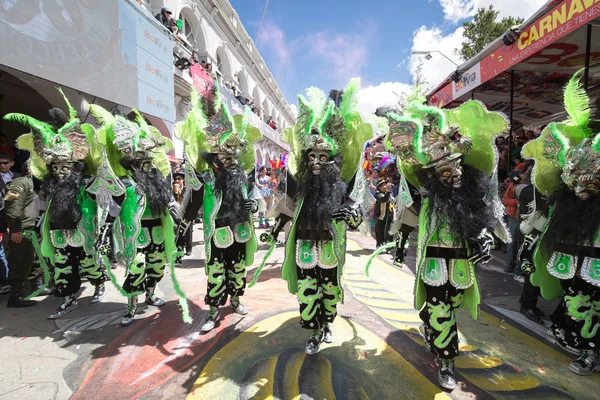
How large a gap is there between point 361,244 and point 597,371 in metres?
5.13

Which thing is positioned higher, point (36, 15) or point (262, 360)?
point (36, 15)

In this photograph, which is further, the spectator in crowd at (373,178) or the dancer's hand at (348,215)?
the spectator in crowd at (373,178)

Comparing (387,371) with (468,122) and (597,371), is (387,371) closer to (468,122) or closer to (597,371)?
(597,371)

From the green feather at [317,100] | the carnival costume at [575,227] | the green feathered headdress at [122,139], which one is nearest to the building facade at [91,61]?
the green feathered headdress at [122,139]

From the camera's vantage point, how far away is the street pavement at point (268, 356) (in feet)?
7.09

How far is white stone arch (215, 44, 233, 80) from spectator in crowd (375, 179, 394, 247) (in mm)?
17003

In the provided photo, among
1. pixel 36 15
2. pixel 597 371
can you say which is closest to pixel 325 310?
pixel 597 371

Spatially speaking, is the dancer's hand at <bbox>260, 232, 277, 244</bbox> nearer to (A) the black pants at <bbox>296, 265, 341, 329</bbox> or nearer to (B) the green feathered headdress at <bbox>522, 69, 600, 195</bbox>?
(A) the black pants at <bbox>296, 265, 341, 329</bbox>

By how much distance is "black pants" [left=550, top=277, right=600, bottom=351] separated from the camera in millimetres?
2256

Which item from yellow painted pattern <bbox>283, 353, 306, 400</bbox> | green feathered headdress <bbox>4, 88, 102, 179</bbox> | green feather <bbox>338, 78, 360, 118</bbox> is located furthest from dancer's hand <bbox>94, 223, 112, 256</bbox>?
green feather <bbox>338, 78, 360, 118</bbox>

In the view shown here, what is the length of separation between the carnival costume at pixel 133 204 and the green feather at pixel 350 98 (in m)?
2.13

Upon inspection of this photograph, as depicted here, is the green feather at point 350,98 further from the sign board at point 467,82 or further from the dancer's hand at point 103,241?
the sign board at point 467,82

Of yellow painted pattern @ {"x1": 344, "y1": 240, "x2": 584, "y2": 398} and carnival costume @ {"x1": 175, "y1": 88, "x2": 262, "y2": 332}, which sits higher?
carnival costume @ {"x1": 175, "y1": 88, "x2": 262, "y2": 332}

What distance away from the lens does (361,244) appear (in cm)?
739
